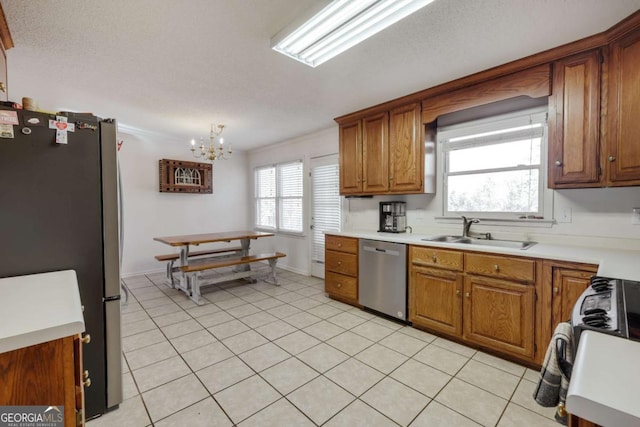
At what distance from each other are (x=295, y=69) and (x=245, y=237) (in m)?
2.50

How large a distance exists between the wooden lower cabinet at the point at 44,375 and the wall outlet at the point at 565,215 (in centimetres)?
327

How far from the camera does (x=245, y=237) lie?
417cm

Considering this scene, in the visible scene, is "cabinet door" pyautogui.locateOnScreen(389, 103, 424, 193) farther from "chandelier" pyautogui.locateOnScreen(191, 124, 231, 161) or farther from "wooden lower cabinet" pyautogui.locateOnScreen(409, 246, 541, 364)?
"chandelier" pyautogui.locateOnScreen(191, 124, 231, 161)

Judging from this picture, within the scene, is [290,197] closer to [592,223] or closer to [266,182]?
[266,182]

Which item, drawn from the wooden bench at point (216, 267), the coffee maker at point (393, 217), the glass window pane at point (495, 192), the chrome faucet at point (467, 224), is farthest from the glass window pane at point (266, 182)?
the chrome faucet at point (467, 224)

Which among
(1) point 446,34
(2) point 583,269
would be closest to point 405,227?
(2) point 583,269

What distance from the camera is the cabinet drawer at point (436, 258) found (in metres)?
2.50

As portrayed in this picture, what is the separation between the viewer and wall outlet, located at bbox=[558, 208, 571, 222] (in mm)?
2391

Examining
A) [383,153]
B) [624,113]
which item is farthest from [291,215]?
[624,113]

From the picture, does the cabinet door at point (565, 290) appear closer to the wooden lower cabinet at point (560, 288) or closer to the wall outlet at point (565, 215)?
the wooden lower cabinet at point (560, 288)

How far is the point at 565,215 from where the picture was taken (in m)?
2.41

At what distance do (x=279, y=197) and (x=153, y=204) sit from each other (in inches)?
85.3

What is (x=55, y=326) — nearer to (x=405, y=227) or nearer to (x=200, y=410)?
(x=200, y=410)

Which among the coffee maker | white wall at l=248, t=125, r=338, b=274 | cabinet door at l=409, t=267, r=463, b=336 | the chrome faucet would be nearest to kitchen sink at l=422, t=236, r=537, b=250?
the chrome faucet
